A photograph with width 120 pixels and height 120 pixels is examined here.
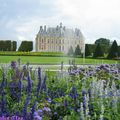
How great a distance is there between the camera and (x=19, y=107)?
472 centimetres

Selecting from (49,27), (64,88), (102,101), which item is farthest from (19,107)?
(49,27)

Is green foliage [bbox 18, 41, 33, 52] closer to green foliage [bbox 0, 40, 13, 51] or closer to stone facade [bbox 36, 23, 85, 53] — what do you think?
green foliage [bbox 0, 40, 13, 51]

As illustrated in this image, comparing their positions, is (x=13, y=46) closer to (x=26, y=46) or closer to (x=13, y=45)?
(x=13, y=45)

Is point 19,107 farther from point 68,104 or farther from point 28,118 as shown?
point 28,118

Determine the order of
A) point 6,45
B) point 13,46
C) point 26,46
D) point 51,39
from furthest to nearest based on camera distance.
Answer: point 51,39
point 26,46
point 13,46
point 6,45

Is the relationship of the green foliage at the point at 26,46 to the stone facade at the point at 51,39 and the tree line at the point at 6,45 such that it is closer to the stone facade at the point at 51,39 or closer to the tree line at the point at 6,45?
the tree line at the point at 6,45

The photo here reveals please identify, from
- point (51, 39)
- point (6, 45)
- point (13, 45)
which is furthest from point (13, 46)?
point (51, 39)

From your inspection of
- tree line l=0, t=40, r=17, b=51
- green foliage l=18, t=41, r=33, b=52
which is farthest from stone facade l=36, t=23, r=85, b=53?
tree line l=0, t=40, r=17, b=51

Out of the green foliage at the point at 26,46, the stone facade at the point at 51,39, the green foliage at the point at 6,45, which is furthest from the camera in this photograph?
the stone facade at the point at 51,39

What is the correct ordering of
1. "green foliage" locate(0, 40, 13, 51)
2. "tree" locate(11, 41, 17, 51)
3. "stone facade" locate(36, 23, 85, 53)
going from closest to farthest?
1. "green foliage" locate(0, 40, 13, 51)
2. "tree" locate(11, 41, 17, 51)
3. "stone facade" locate(36, 23, 85, 53)

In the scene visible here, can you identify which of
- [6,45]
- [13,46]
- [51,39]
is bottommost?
[13,46]

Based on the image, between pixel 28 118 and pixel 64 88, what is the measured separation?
3.73 meters

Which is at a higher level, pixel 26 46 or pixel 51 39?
pixel 51 39

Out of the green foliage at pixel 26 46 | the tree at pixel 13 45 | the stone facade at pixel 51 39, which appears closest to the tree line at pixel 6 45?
the tree at pixel 13 45
